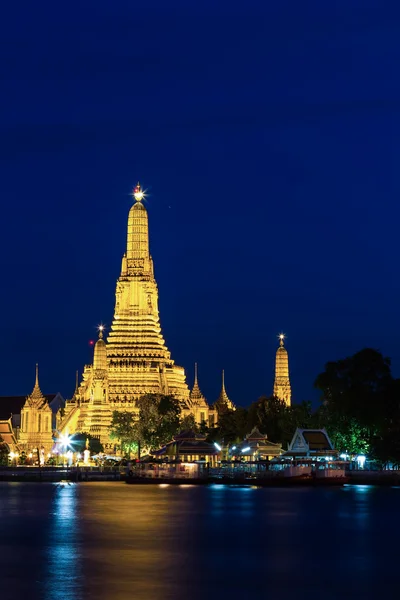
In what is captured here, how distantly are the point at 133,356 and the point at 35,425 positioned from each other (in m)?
19.9

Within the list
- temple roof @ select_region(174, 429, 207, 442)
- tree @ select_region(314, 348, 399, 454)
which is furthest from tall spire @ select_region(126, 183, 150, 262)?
tree @ select_region(314, 348, 399, 454)

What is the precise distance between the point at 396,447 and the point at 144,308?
50.0 metres

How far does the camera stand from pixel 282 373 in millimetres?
168125

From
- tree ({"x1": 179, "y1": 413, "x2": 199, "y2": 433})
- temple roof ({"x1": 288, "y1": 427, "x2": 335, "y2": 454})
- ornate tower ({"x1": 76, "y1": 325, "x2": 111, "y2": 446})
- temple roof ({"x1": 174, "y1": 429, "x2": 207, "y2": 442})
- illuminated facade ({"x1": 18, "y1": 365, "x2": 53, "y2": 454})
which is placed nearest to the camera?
temple roof ({"x1": 288, "y1": 427, "x2": 335, "y2": 454})

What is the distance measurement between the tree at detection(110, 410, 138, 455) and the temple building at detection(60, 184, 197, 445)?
4.21 m

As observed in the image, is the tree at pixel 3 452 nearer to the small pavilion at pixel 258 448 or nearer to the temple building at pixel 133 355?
the temple building at pixel 133 355

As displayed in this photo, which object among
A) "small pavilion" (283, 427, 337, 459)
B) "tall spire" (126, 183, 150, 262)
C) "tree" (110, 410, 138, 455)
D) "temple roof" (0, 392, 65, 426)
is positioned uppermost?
"tall spire" (126, 183, 150, 262)

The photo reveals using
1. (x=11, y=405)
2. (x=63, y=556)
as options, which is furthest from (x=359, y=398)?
(x=11, y=405)

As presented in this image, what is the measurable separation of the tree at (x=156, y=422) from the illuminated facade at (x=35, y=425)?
975 inches

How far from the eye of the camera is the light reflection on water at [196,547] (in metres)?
41.2

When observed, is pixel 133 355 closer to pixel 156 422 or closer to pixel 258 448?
pixel 156 422

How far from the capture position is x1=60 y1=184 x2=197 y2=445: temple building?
14400cm

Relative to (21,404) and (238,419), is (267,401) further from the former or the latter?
(21,404)

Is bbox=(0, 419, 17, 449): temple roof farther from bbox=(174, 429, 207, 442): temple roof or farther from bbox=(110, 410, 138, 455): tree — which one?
bbox=(174, 429, 207, 442): temple roof
